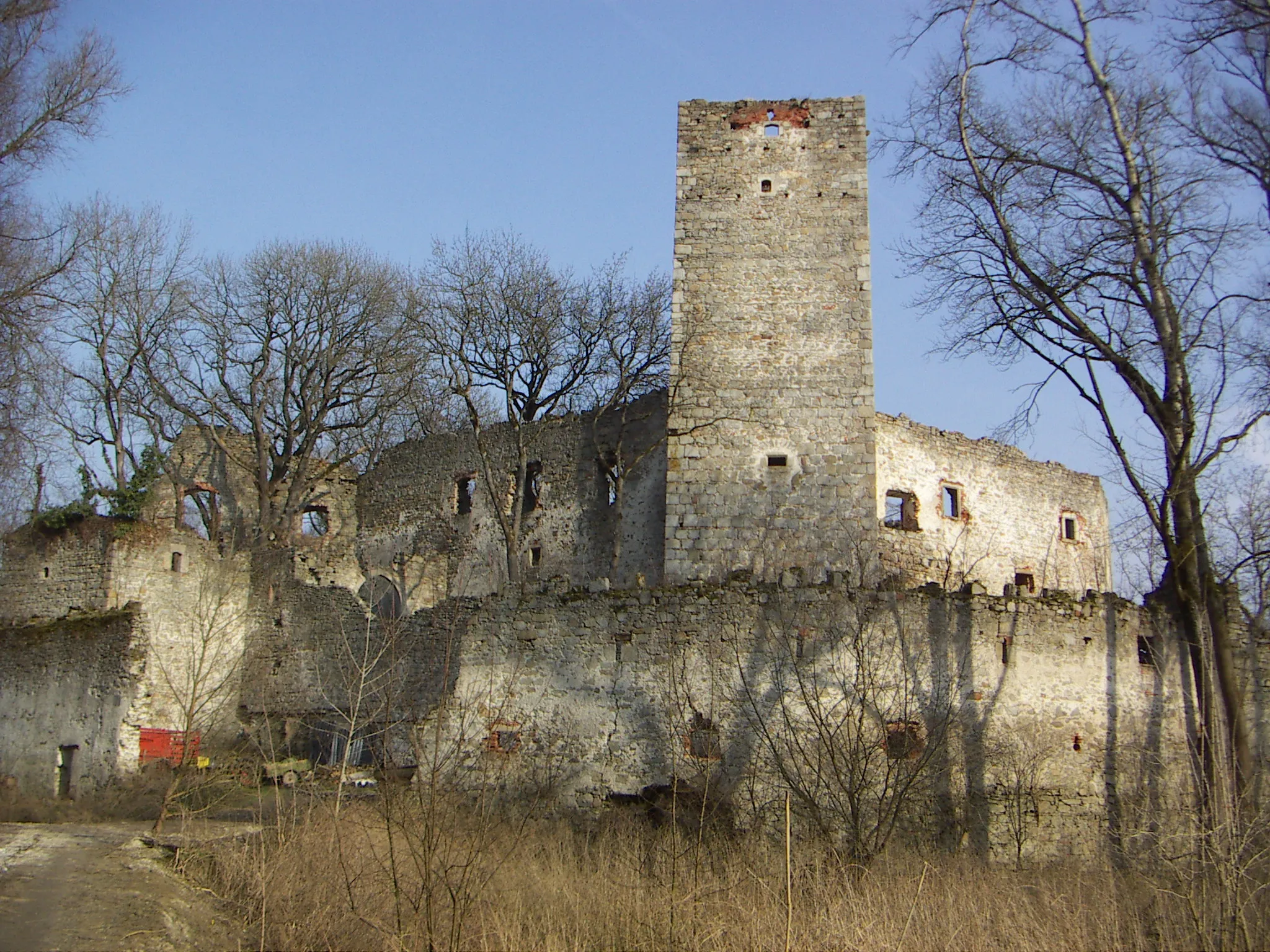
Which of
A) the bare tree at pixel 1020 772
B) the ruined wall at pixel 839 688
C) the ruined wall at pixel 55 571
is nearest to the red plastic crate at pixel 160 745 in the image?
the ruined wall at pixel 55 571

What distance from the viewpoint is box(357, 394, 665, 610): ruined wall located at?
19406 mm

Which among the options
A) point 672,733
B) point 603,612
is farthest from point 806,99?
point 672,733

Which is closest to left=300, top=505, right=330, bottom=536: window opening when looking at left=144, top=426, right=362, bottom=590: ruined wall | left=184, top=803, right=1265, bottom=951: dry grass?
left=144, top=426, right=362, bottom=590: ruined wall

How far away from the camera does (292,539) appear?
2331 centimetres

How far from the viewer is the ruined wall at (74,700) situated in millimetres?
17438

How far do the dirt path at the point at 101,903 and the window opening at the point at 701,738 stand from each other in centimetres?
444

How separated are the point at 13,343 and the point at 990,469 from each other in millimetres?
15832

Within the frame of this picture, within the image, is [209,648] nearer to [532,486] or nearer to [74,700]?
[74,700]

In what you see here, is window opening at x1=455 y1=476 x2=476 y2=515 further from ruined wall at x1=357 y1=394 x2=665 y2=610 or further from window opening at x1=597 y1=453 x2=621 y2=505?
window opening at x1=597 y1=453 x2=621 y2=505

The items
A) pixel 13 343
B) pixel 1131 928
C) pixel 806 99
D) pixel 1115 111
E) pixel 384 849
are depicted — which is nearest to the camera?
pixel 1131 928

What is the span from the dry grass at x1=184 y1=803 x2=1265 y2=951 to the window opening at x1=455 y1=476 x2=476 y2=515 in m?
11.5

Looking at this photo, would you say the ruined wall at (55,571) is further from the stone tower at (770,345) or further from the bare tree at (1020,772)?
the bare tree at (1020,772)

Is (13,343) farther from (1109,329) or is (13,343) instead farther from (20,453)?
(1109,329)

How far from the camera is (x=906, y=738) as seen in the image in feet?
37.1
